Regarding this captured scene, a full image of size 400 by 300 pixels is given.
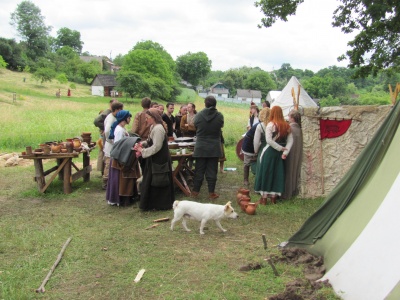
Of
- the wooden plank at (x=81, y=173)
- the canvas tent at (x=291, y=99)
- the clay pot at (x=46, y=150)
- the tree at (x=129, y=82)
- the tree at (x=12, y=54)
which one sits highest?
the tree at (x=12, y=54)

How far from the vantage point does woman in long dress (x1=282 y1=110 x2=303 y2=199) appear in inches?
279

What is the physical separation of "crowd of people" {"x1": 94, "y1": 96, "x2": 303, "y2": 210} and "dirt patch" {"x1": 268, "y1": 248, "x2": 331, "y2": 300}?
2435 millimetres

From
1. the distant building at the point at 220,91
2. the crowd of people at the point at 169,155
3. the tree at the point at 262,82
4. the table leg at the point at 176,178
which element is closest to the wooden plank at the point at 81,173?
the crowd of people at the point at 169,155

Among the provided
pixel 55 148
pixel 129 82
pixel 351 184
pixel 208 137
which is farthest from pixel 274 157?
pixel 129 82

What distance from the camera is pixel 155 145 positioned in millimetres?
6086

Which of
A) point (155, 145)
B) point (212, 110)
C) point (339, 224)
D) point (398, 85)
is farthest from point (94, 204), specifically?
point (398, 85)

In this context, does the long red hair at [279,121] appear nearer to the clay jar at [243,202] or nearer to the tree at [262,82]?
the clay jar at [243,202]

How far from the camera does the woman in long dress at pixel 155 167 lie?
6.11 m

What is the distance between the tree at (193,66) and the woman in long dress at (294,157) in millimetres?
87855

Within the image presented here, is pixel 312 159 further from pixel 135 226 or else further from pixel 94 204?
pixel 94 204

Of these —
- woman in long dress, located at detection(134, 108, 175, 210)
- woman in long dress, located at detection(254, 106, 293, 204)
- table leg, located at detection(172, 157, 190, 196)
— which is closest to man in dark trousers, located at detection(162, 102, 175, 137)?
table leg, located at detection(172, 157, 190, 196)

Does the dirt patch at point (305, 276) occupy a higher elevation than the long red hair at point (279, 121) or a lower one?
lower

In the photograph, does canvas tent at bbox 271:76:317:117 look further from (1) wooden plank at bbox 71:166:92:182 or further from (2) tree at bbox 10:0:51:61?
(2) tree at bbox 10:0:51:61

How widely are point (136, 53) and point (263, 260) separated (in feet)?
198
